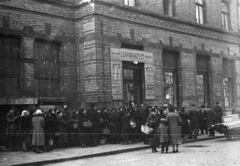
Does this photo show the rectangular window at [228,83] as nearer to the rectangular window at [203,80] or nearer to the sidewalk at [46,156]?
the rectangular window at [203,80]

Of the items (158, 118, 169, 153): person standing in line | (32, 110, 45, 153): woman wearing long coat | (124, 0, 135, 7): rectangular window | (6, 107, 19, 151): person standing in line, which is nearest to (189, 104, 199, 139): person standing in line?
(158, 118, 169, 153): person standing in line

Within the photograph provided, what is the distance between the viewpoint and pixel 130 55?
1880cm

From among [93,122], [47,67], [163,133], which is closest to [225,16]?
[47,67]

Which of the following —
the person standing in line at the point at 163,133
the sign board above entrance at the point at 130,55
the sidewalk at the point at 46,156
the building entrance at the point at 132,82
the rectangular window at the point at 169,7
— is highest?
the rectangular window at the point at 169,7

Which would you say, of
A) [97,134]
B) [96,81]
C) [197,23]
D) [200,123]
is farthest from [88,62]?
[197,23]

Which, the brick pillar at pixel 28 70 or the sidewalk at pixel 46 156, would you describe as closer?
the sidewalk at pixel 46 156

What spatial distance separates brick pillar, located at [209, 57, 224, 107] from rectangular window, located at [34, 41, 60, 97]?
469 inches

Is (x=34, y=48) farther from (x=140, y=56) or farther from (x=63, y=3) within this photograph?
(x=140, y=56)

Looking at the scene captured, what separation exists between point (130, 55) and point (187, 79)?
557 cm

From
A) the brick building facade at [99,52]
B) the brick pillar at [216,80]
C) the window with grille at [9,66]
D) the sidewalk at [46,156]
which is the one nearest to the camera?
the sidewalk at [46,156]

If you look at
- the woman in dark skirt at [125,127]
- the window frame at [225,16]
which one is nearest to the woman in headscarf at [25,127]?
the woman in dark skirt at [125,127]

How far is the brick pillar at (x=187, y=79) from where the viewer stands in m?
22.2

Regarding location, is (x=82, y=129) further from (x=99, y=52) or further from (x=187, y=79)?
(x=187, y=79)

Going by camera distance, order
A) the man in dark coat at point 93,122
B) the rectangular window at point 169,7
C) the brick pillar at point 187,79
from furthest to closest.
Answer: the brick pillar at point 187,79 → the rectangular window at point 169,7 → the man in dark coat at point 93,122
